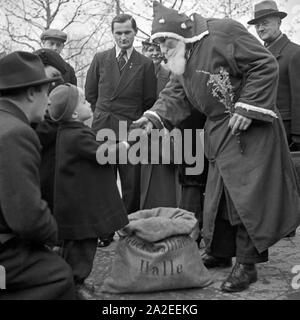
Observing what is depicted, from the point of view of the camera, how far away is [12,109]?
2.62 meters

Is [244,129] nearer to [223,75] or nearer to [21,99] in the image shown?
[223,75]

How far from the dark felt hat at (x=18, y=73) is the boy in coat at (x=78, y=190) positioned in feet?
2.34

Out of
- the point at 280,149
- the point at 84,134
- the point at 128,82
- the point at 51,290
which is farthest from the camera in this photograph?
the point at 128,82

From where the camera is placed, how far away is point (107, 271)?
413 cm

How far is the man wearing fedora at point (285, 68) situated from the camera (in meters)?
5.17

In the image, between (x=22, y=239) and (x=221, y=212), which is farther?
(x=221, y=212)

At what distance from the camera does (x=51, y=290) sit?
2559mm

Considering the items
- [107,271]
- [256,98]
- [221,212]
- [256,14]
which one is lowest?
[107,271]

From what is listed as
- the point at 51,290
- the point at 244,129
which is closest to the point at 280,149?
the point at 244,129

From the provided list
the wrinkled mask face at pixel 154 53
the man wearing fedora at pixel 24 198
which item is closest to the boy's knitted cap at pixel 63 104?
the man wearing fedora at pixel 24 198

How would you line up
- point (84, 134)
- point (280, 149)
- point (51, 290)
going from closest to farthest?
point (51, 290), point (84, 134), point (280, 149)

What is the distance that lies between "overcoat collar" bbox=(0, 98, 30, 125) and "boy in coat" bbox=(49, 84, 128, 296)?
790 millimetres

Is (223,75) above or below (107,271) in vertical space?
above

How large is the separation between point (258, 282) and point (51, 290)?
180 centimetres
